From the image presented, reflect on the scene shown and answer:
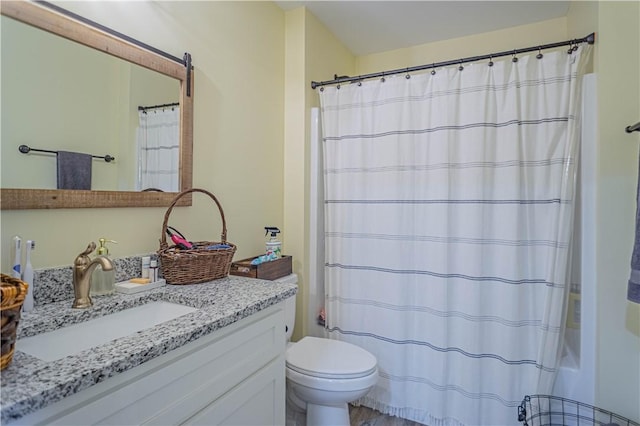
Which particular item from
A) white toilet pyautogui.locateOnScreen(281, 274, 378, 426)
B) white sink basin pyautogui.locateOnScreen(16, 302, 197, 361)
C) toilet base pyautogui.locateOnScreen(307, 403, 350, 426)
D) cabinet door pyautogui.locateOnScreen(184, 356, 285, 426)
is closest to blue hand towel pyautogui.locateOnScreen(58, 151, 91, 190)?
white sink basin pyautogui.locateOnScreen(16, 302, 197, 361)

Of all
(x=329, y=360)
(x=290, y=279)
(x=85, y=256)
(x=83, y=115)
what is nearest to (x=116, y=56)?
(x=83, y=115)

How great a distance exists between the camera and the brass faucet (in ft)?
3.51

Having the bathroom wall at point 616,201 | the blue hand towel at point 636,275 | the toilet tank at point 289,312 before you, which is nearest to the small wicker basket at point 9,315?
the toilet tank at point 289,312

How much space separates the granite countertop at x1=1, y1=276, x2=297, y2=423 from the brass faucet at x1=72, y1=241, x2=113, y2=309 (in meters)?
0.03

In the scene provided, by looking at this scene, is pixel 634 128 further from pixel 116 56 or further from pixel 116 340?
pixel 116 56

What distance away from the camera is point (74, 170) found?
1161mm

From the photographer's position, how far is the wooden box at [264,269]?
5.73ft

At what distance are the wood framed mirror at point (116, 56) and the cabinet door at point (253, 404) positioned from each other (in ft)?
2.64

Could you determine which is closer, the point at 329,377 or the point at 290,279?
the point at 329,377

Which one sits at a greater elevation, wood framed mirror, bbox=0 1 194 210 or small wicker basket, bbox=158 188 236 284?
wood framed mirror, bbox=0 1 194 210

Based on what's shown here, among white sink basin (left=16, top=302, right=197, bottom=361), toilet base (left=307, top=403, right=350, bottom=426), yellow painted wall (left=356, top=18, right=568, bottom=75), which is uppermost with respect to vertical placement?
yellow painted wall (left=356, top=18, right=568, bottom=75)

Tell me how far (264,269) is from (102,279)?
30.7 inches

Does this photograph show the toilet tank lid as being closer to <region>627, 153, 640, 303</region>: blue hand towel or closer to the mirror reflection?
the mirror reflection

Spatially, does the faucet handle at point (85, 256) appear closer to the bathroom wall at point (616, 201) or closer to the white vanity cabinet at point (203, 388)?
the white vanity cabinet at point (203, 388)
